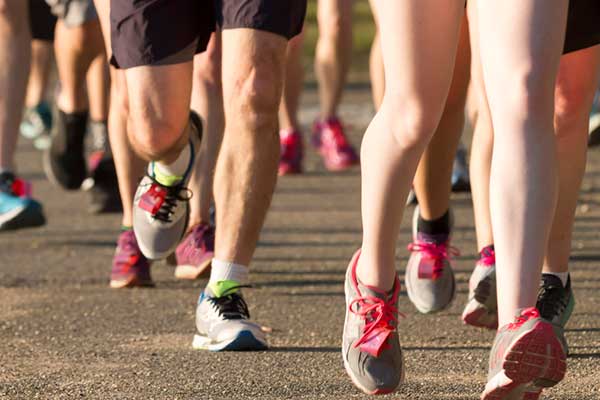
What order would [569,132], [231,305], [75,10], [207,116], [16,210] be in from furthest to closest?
1. [75,10]
2. [16,210]
3. [207,116]
4. [231,305]
5. [569,132]

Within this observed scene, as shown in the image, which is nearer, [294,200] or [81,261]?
[81,261]

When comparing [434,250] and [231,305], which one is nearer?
[231,305]

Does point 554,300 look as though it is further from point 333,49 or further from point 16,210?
point 333,49

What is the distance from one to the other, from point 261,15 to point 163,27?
45 cm

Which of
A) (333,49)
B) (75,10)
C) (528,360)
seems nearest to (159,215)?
(528,360)

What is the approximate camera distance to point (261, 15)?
5.06 metres

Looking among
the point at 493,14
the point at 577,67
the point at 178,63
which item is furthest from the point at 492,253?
the point at 493,14

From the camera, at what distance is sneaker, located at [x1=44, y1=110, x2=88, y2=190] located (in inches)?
348

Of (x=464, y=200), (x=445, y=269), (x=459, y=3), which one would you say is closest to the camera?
(x=459, y=3)

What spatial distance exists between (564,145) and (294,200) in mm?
4280

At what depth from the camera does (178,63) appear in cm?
544

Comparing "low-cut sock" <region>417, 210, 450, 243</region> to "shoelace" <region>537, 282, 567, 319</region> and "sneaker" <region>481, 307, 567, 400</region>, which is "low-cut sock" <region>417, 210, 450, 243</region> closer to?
"shoelace" <region>537, 282, 567, 319</region>

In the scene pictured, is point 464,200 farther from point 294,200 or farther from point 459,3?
point 459,3

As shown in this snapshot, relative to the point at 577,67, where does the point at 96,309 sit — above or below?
below
